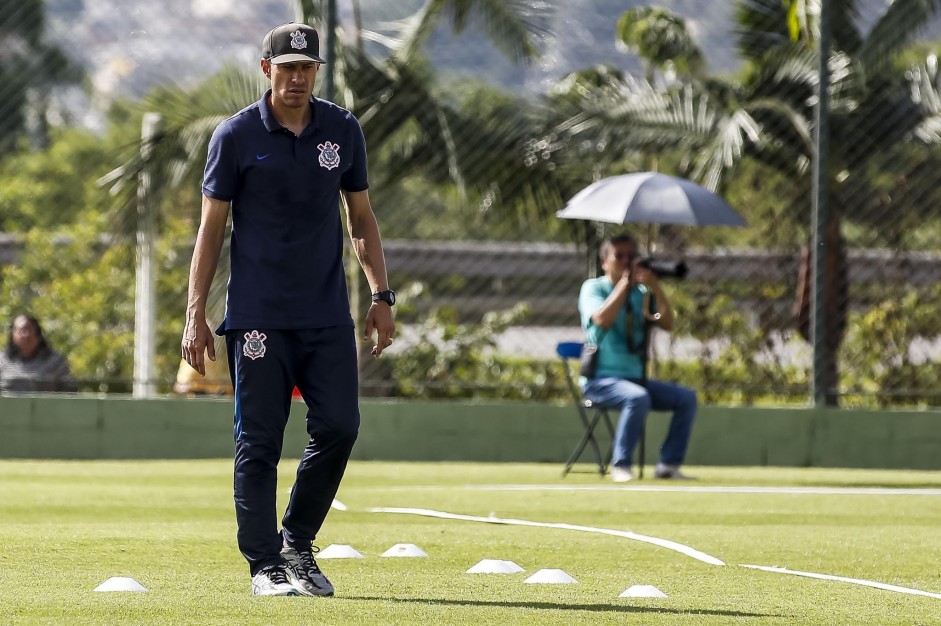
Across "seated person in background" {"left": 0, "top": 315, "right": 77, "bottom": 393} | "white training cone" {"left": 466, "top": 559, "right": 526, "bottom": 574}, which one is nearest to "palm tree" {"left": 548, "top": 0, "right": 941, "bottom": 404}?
"seated person in background" {"left": 0, "top": 315, "right": 77, "bottom": 393}

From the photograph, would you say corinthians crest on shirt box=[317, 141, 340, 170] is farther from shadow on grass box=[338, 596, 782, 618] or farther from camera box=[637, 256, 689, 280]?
camera box=[637, 256, 689, 280]

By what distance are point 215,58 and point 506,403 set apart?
3344mm

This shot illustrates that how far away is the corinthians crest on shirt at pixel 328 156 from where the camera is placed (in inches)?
214

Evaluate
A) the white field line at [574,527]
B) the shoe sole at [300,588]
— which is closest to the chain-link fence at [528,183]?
the white field line at [574,527]

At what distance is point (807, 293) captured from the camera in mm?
12852

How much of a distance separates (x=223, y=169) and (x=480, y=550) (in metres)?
2.24

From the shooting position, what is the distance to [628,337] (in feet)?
37.4

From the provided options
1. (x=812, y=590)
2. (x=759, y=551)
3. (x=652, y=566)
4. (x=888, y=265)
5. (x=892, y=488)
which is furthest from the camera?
(x=888, y=265)

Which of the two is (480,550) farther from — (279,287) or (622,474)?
(622,474)

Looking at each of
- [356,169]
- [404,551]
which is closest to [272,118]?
[356,169]

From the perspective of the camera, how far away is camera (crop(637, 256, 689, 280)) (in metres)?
11.3

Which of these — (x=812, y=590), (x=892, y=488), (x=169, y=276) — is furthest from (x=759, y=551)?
(x=169, y=276)

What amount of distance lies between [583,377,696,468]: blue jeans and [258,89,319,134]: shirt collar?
5.86m

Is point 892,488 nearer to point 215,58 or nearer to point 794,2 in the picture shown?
point 794,2
